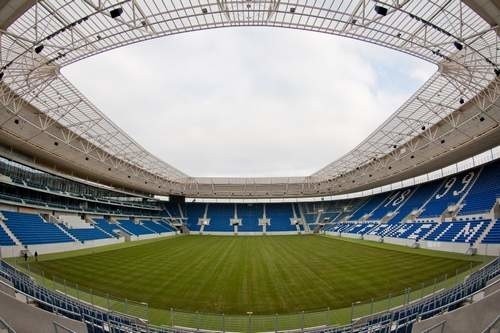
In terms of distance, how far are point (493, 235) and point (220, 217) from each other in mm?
48524

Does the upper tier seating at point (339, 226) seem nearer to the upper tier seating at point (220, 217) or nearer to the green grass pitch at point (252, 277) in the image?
the upper tier seating at point (220, 217)

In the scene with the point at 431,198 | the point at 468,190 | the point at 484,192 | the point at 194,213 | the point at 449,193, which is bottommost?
the point at 194,213

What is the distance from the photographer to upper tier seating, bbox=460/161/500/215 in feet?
94.5

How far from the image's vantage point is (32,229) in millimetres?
28781

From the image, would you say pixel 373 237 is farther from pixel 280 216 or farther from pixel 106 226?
pixel 106 226

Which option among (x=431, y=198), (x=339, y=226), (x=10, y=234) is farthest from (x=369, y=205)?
(x=10, y=234)

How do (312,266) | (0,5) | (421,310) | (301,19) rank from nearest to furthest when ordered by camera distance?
(421,310)
(0,5)
(301,19)
(312,266)

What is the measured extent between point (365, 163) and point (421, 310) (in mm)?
36739

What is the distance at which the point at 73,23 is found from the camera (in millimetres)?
15766

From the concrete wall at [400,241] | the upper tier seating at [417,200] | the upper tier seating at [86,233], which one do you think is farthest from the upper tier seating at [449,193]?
the upper tier seating at [86,233]

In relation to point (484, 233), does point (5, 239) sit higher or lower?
lower

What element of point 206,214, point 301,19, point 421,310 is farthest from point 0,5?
point 206,214

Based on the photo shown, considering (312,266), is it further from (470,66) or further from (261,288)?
(470,66)

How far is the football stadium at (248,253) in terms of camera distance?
10891mm
